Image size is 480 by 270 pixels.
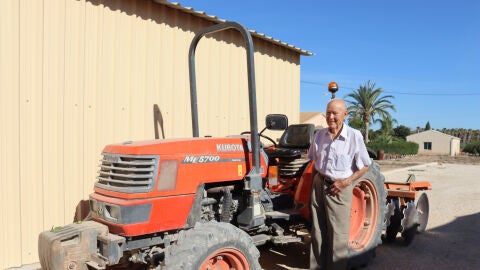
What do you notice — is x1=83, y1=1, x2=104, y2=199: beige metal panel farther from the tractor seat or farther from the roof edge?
the tractor seat

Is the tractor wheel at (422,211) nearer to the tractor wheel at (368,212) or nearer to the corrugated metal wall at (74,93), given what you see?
the tractor wheel at (368,212)

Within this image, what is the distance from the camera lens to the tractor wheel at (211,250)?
3270 mm

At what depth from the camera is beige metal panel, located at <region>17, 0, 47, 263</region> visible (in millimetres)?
4898

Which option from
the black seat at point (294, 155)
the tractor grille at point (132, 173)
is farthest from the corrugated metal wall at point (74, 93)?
the black seat at point (294, 155)

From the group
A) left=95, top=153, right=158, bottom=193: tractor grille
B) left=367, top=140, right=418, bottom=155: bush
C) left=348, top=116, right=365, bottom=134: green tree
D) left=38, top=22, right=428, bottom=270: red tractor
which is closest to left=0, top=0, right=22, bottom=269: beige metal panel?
left=38, top=22, right=428, bottom=270: red tractor

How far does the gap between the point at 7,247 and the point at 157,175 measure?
251 cm

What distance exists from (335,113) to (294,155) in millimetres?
1011

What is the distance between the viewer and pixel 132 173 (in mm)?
3533

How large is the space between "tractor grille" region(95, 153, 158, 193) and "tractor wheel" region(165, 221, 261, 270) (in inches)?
20.4

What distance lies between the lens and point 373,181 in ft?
16.3

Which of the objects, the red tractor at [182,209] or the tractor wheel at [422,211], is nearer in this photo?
the red tractor at [182,209]

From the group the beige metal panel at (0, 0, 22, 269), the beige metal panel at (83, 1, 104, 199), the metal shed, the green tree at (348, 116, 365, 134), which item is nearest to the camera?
the beige metal panel at (0, 0, 22, 269)

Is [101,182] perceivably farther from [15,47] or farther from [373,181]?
[373,181]

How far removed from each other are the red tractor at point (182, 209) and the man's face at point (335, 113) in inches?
19.4
